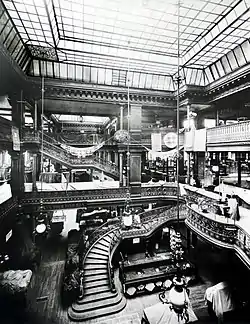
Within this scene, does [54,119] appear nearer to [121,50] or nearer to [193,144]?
[121,50]

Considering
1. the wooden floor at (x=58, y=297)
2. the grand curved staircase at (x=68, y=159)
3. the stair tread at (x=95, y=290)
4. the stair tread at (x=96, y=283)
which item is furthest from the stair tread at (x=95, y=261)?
the grand curved staircase at (x=68, y=159)

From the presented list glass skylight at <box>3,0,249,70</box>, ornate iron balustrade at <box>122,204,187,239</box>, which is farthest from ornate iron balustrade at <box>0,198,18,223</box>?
glass skylight at <box>3,0,249,70</box>

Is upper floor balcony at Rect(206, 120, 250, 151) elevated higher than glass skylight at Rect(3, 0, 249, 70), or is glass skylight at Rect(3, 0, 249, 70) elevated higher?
glass skylight at Rect(3, 0, 249, 70)

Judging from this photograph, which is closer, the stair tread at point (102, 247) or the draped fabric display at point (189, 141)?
the stair tread at point (102, 247)

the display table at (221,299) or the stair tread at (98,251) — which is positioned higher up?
the stair tread at (98,251)

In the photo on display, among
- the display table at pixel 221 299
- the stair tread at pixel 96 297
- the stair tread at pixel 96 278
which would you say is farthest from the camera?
the stair tread at pixel 96 278

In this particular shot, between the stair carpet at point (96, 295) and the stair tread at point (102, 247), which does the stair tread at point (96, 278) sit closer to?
the stair carpet at point (96, 295)

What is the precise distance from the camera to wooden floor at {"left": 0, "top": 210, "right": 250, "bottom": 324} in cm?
972

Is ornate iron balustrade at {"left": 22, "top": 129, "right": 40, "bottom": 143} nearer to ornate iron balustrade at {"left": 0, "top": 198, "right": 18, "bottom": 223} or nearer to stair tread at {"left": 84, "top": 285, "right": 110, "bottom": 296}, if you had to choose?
ornate iron balustrade at {"left": 0, "top": 198, "right": 18, "bottom": 223}

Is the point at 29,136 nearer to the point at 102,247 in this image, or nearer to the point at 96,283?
the point at 102,247

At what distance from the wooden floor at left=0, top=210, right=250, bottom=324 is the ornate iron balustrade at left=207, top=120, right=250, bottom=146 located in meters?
8.21

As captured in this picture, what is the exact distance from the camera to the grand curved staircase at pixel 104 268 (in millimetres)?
10299

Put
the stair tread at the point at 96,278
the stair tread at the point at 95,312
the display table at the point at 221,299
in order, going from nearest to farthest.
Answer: the display table at the point at 221,299 < the stair tread at the point at 95,312 < the stair tread at the point at 96,278

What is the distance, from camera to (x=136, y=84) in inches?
617
